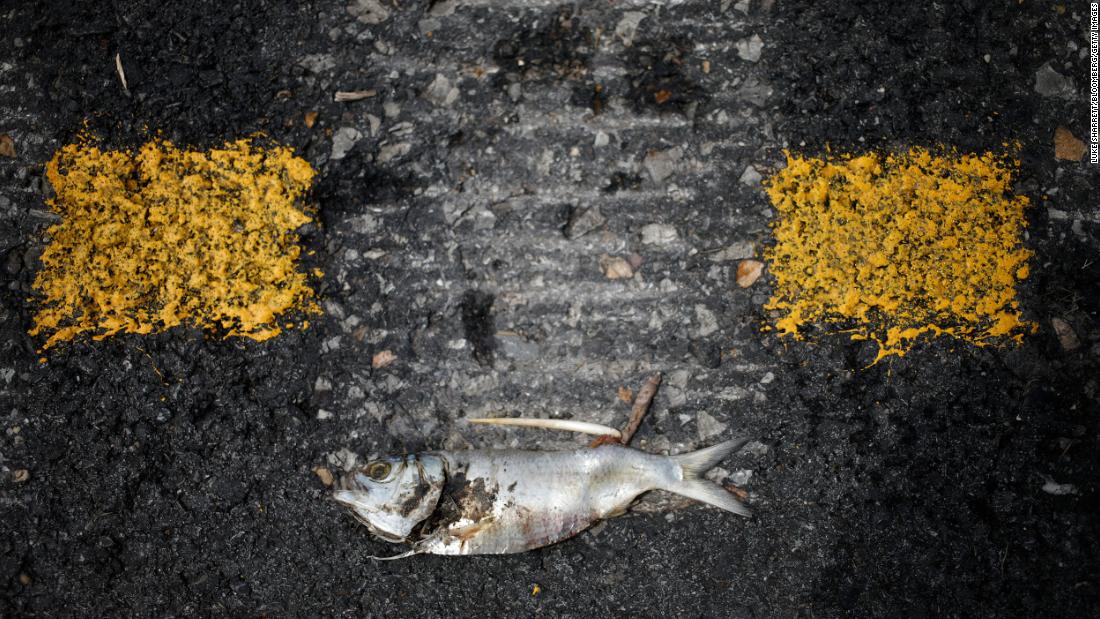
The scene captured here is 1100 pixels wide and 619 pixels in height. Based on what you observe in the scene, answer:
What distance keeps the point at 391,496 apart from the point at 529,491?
1.51ft

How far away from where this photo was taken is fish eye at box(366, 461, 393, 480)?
1.91m

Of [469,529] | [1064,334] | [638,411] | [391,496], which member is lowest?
[469,529]

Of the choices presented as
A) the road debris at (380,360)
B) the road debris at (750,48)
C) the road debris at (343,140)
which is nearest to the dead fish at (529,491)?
the road debris at (380,360)

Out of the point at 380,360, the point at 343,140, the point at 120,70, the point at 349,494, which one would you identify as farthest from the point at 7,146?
the point at 349,494

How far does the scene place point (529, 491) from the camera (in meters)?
1.97

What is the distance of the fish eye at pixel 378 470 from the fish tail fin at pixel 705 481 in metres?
0.95

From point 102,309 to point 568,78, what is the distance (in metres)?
1.85

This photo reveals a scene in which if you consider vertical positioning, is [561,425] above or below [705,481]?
above

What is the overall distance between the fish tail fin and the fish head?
32.7 inches

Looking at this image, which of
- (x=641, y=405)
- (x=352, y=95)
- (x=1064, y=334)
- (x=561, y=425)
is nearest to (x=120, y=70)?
(x=352, y=95)

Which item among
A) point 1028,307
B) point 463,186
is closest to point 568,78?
point 463,186

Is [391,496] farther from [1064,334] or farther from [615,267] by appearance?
[1064,334]

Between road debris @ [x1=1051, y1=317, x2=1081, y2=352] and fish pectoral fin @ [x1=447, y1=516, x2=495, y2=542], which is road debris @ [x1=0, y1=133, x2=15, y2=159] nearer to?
fish pectoral fin @ [x1=447, y1=516, x2=495, y2=542]

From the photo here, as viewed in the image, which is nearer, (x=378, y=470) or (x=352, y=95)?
(x=378, y=470)
